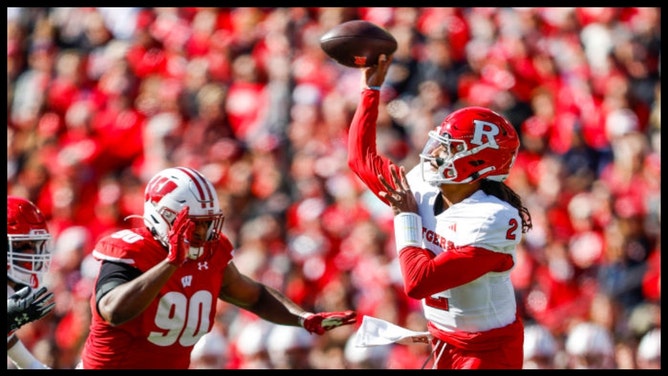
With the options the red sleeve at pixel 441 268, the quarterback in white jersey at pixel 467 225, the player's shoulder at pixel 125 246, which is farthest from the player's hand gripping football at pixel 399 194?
the player's shoulder at pixel 125 246

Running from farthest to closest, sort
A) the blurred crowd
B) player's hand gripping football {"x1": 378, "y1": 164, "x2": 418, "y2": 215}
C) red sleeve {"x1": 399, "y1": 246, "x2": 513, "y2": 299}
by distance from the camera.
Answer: the blurred crowd, player's hand gripping football {"x1": 378, "y1": 164, "x2": 418, "y2": 215}, red sleeve {"x1": 399, "y1": 246, "x2": 513, "y2": 299}

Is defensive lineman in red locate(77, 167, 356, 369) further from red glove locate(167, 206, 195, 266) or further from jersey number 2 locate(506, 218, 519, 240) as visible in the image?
jersey number 2 locate(506, 218, 519, 240)

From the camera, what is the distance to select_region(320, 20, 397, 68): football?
646 cm

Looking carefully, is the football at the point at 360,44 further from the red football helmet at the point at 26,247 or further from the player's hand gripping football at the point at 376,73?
the red football helmet at the point at 26,247

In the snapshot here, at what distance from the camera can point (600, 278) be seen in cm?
951

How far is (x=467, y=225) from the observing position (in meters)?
5.85

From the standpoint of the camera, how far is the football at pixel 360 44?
6465 mm

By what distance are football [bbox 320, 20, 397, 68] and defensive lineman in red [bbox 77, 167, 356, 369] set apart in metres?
0.96

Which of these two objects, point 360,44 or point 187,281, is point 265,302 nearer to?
point 187,281

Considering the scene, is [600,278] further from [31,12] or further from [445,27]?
[31,12]

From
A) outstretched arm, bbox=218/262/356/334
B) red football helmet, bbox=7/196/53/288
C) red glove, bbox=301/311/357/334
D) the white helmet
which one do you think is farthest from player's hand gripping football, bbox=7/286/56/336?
red glove, bbox=301/311/357/334

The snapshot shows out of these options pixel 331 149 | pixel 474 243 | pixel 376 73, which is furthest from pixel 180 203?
pixel 331 149

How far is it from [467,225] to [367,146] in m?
0.69

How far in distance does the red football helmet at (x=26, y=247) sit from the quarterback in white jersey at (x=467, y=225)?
1729 mm
